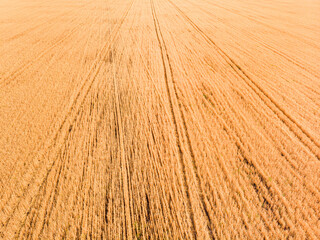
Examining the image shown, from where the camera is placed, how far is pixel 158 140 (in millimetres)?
3422

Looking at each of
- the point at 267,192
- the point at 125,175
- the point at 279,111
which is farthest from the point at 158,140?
the point at 279,111

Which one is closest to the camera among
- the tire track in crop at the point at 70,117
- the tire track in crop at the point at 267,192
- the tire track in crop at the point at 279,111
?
the tire track in crop at the point at 267,192

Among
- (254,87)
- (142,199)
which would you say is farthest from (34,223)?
(254,87)

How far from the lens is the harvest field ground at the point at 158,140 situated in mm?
2389

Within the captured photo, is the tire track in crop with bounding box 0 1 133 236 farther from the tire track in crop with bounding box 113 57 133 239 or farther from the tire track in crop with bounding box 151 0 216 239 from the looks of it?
the tire track in crop with bounding box 151 0 216 239

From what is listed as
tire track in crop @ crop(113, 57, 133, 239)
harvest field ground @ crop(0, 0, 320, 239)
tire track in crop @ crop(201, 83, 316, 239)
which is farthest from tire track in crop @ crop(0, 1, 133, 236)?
tire track in crop @ crop(201, 83, 316, 239)

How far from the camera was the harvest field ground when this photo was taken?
7.84 ft

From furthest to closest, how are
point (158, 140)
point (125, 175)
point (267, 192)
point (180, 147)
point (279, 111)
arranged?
point (279, 111), point (158, 140), point (180, 147), point (125, 175), point (267, 192)

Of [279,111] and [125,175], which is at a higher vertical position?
[279,111]

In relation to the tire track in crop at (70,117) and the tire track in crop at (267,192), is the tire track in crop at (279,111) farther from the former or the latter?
the tire track in crop at (70,117)

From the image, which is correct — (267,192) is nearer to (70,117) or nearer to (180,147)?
(180,147)

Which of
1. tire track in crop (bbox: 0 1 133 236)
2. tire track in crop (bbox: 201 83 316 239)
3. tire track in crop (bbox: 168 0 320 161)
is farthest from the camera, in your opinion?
tire track in crop (bbox: 168 0 320 161)

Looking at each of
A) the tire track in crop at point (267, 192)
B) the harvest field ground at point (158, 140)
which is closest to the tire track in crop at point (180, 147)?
the harvest field ground at point (158, 140)

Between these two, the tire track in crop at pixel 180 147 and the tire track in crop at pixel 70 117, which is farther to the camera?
the tire track in crop at pixel 70 117
